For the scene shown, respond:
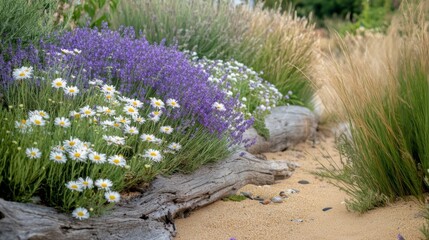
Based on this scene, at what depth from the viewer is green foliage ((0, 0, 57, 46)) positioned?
14.2 ft

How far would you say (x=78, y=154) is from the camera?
132 inches

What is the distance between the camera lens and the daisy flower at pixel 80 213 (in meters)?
3.34

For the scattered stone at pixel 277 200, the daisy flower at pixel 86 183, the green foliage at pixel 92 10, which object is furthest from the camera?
the green foliage at pixel 92 10

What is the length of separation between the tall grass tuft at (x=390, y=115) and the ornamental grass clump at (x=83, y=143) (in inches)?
43.2

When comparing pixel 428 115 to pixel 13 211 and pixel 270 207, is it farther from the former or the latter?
pixel 13 211

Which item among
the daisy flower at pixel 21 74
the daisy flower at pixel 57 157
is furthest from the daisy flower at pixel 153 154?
the daisy flower at pixel 21 74

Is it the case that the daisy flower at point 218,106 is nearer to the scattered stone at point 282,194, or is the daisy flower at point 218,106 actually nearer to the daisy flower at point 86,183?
the scattered stone at point 282,194

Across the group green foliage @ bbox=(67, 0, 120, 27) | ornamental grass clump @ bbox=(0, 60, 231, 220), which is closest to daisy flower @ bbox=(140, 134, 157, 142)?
ornamental grass clump @ bbox=(0, 60, 231, 220)

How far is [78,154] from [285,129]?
3.88 m

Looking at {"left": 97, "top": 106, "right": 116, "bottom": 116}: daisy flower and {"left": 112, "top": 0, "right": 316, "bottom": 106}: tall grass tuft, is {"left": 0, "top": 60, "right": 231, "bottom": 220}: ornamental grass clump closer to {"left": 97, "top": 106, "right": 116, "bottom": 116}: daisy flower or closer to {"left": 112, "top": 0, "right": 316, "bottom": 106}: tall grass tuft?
{"left": 97, "top": 106, "right": 116, "bottom": 116}: daisy flower

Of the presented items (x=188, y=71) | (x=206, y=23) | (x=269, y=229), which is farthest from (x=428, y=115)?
(x=206, y=23)

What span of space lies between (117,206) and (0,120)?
0.86 m

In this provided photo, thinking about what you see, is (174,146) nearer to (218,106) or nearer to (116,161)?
(218,106)

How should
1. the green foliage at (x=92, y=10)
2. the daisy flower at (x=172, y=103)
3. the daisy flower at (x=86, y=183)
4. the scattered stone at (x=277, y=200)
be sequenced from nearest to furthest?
the daisy flower at (x=86, y=183), the daisy flower at (x=172, y=103), the scattered stone at (x=277, y=200), the green foliage at (x=92, y=10)
